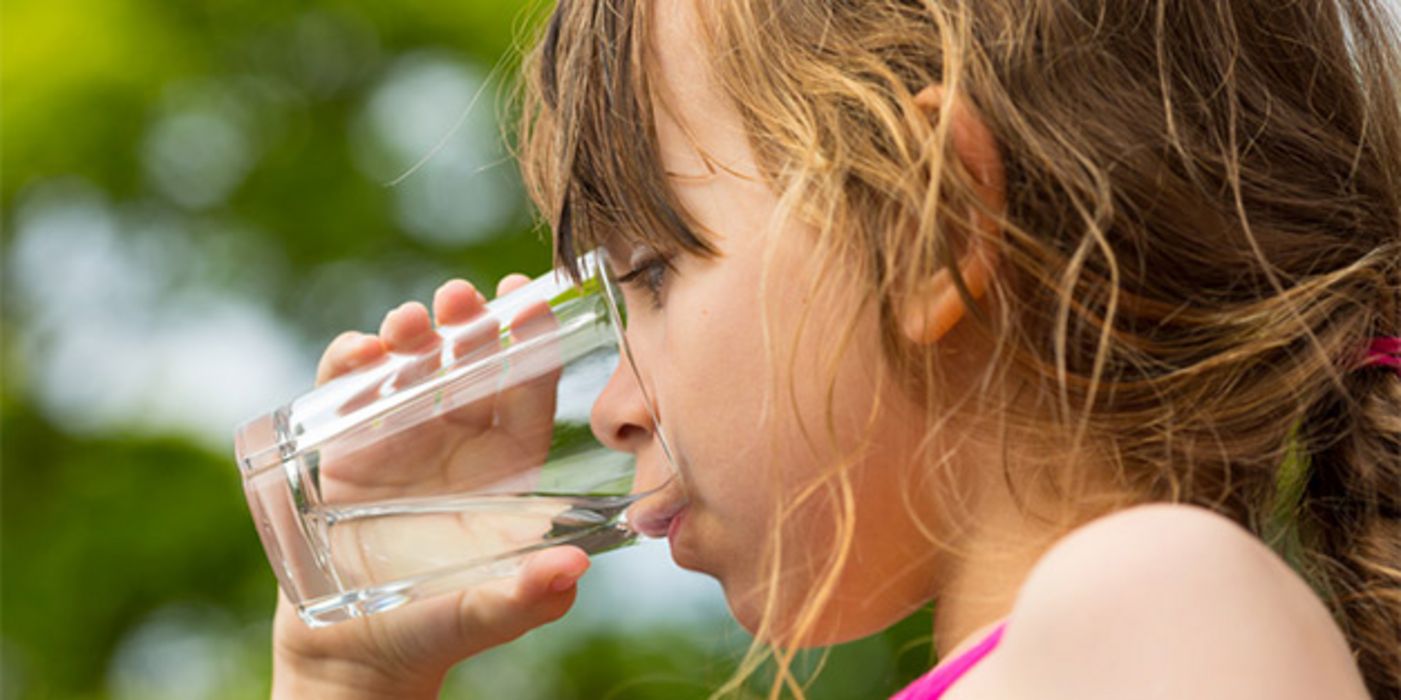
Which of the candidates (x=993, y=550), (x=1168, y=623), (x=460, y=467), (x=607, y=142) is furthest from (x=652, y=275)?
(x=1168, y=623)

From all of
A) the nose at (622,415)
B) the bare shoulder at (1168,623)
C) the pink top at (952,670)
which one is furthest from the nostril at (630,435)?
the bare shoulder at (1168,623)

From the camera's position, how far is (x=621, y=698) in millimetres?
4910

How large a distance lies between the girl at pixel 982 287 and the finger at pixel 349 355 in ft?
0.91

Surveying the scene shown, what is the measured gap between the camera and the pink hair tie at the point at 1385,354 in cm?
123

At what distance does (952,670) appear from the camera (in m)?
1.12

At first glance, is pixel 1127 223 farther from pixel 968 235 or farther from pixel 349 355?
pixel 349 355

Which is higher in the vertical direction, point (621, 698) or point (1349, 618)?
point (1349, 618)

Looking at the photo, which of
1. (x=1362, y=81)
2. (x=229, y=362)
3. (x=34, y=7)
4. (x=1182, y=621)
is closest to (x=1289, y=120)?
(x=1362, y=81)

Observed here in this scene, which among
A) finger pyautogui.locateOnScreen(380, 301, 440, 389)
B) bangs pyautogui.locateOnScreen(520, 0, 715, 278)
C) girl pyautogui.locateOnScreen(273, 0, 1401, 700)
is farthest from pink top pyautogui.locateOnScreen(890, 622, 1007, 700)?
finger pyautogui.locateOnScreen(380, 301, 440, 389)

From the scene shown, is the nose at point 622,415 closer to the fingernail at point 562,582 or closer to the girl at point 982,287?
the girl at point 982,287

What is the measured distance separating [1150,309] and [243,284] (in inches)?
170

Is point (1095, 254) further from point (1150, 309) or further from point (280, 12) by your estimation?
point (280, 12)

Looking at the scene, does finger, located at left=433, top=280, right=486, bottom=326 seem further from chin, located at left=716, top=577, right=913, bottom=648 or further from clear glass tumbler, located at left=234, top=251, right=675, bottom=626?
chin, located at left=716, top=577, right=913, bottom=648

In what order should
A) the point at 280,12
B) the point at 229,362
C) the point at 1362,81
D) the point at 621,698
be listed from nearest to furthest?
the point at 1362,81, the point at 229,362, the point at 621,698, the point at 280,12
